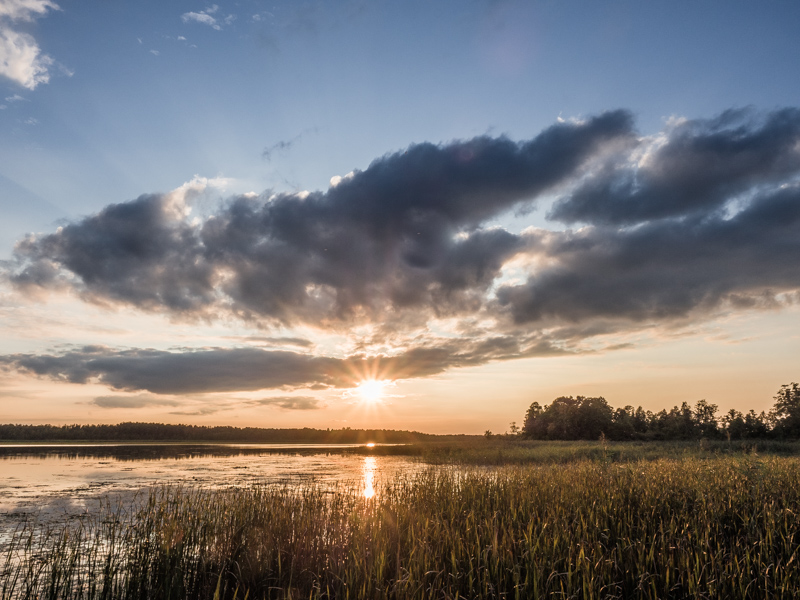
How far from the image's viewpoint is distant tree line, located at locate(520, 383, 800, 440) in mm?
59125

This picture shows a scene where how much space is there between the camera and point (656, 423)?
75.8m

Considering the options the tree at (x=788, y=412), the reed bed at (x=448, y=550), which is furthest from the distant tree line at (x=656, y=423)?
the reed bed at (x=448, y=550)

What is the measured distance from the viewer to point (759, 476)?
10969 mm

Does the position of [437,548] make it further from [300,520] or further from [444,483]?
[444,483]


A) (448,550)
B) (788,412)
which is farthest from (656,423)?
(448,550)

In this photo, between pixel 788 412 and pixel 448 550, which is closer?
pixel 448 550

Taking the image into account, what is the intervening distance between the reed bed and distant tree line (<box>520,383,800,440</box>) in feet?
206

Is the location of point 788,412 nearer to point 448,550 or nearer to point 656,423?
point 656,423

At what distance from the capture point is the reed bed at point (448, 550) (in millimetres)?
5242

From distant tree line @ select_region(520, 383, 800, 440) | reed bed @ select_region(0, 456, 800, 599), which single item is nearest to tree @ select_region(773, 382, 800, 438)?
distant tree line @ select_region(520, 383, 800, 440)

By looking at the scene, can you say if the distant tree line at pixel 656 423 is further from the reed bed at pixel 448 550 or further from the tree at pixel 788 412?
the reed bed at pixel 448 550

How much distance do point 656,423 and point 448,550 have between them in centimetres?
8300

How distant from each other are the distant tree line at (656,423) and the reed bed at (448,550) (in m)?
62.7

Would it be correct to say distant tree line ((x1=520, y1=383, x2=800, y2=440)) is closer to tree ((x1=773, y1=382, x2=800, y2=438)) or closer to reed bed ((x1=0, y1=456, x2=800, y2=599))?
tree ((x1=773, y1=382, x2=800, y2=438))
